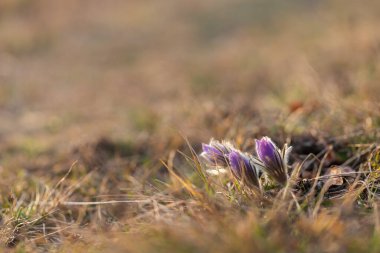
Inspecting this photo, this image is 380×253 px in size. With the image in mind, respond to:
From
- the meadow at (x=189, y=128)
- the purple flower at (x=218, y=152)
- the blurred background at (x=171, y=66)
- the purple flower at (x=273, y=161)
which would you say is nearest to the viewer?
the meadow at (x=189, y=128)

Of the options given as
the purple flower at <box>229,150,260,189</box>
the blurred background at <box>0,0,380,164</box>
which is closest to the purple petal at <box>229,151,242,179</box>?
the purple flower at <box>229,150,260,189</box>

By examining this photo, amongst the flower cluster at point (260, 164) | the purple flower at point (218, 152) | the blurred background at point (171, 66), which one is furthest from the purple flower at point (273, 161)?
the blurred background at point (171, 66)

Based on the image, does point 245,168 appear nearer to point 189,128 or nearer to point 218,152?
point 218,152

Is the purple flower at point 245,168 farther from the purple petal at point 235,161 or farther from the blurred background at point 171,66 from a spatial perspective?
the blurred background at point 171,66

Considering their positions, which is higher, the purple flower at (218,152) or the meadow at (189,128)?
the purple flower at (218,152)

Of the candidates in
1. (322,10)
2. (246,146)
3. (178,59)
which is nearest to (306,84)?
(246,146)

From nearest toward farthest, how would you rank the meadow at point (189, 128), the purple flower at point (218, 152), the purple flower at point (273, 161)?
1. the meadow at point (189, 128)
2. the purple flower at point (273, 161)
3. the purple flower at point (218, 152)

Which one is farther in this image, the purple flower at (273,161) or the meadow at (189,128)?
the purple flower at (273,161)

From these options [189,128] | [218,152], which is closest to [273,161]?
[218,152]
